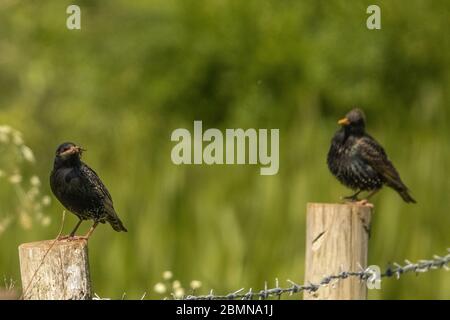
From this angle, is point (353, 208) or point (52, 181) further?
point (353, 208)

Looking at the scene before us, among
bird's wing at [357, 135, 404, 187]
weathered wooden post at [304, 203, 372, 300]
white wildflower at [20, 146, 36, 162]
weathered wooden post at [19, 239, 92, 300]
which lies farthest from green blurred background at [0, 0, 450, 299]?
Result: weathered wooden post at [19, 239, 92, 300]

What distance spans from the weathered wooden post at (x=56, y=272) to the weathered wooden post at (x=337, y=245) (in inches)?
43.1

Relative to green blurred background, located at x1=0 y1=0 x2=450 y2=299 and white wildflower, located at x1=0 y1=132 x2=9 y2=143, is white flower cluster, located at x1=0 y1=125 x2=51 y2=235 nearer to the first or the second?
white wildflower, located at x1=0 y1=132 x2=9 y2=143

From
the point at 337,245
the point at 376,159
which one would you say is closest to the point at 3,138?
the point at 337,245

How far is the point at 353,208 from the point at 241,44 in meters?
6.98

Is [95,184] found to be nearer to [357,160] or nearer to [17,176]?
[17,176]

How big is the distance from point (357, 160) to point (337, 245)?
101 centimetres

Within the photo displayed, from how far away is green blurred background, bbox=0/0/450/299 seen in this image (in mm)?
8000

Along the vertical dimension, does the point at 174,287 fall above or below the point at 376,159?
below

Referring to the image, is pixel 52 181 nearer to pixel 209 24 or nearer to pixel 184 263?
pixel 184 263

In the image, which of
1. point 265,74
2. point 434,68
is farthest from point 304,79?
point 434,68

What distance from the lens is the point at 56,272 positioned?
4.47 metres

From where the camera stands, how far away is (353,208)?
17.1 ft
